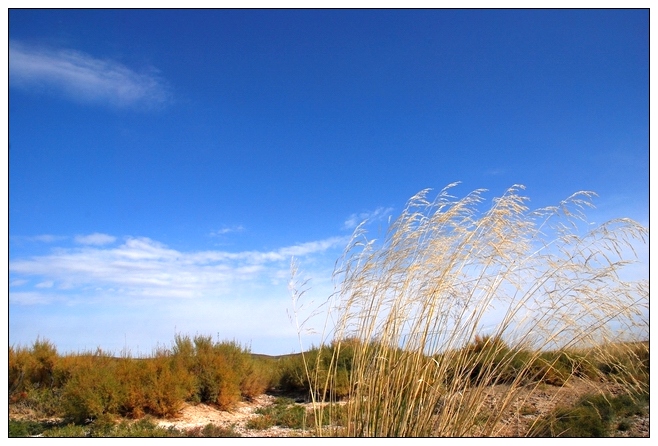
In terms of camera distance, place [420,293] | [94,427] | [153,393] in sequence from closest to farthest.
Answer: [420,293] < [94,427] < [153,393]

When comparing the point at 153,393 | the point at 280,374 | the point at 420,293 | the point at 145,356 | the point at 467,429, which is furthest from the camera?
the point at 280,374

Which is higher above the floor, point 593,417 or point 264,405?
point 593,417

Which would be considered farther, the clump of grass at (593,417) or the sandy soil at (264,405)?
the sandy soil at (264,405)

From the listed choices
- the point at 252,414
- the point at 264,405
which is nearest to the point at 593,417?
the point at 252,414

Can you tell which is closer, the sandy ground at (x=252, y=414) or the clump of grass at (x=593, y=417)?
the clump of grass at (x=593, y=417)

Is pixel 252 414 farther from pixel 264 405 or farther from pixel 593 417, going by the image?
pixel 593 417

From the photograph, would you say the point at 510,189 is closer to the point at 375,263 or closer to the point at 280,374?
the point at 375,263

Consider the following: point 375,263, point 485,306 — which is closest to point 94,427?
point 375,263

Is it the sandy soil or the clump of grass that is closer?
the clump of grass

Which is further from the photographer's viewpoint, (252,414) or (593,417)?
(252,414)
